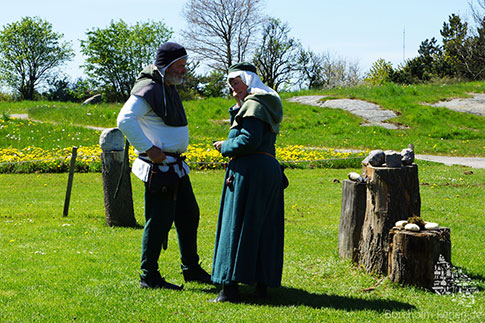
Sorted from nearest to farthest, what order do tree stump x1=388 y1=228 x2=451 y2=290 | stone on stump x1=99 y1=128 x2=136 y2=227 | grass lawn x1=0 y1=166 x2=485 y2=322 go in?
grass lawn x1=0 y1=166 x2=485 y2=322 → tree stump x1=388 y1=228 x2=451 y2=290 → stone on stump x1=99 y1=128 x2=136 y2=227

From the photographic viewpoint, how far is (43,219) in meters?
8.34

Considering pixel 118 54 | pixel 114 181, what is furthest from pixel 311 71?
pixel 114 181

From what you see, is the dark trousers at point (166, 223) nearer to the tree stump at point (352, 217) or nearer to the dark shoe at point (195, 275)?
the dark shoe at point (195, 275)

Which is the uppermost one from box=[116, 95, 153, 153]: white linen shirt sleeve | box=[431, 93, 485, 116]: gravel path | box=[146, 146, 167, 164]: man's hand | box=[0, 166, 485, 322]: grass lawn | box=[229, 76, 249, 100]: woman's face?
box=[431, 93, 485, 116]: gravel path

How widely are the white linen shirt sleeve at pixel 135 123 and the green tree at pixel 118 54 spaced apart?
143ft

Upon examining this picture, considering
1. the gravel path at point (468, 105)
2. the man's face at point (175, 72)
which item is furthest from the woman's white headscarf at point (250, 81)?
the gravel path at point (468, 105)

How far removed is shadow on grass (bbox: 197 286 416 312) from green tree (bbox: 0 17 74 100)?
56916mm

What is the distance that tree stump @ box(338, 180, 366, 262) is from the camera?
18.5 feet

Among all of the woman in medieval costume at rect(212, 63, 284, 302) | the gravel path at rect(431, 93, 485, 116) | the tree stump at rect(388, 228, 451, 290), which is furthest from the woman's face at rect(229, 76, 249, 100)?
the gravel path at rect(431, 93, 485, 116)

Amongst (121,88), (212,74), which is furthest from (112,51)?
(212,74)

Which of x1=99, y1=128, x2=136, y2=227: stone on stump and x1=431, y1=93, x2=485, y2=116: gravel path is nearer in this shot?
x1=99, y1=128, x2=136, y2=227: stone on stump

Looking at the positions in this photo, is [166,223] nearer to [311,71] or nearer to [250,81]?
[250,81]

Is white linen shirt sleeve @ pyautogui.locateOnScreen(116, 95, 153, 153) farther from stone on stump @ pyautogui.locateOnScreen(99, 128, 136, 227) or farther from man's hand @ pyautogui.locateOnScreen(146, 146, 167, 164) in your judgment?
stone on stump @ pyautogui.locateOnScreen(99, 128, 136, 227)

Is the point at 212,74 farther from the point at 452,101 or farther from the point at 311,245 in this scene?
the point at 311,245
